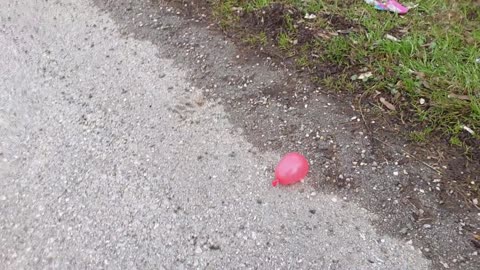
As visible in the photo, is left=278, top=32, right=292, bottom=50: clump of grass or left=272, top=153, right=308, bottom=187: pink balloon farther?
left=278, top=32, right=292, bottom=50: clump of grass

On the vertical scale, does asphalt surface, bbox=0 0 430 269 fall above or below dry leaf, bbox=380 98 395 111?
above

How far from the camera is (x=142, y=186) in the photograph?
2553 mm

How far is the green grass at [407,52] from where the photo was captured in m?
2.78

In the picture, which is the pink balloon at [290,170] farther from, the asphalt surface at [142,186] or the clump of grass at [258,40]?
the clump of grass at [258,40]

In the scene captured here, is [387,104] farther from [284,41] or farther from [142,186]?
[142,186]

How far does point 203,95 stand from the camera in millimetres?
3047

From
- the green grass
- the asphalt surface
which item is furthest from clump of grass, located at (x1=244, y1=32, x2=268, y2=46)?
the asphalt surface

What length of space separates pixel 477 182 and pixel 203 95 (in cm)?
160

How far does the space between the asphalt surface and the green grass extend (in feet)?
2.27

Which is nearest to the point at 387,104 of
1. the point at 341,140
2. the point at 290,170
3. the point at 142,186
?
the point at 341,140

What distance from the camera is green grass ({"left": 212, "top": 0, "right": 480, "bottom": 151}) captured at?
9.13ft

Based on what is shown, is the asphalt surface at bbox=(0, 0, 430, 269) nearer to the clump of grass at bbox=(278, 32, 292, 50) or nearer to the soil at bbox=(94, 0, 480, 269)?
the soil at bbox=(94, 0, 480, 269)

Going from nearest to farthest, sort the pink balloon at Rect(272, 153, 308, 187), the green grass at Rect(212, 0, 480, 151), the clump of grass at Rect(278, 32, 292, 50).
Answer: the pink balloon at Rect(272, 153, 308, 187), the green grass at Rect(212, 0, 480, 151), the clump of grass at Rect(278, 32, 292, 50)

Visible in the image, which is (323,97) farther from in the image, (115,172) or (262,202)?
(115,172)
